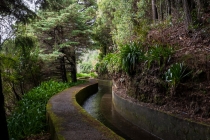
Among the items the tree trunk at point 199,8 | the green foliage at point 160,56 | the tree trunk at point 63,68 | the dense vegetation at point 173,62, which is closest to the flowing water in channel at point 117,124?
the dense vegetation at point 173,62

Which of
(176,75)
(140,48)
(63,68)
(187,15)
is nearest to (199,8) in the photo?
(187,15)

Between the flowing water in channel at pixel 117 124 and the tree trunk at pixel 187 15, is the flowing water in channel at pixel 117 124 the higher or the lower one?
the lower one

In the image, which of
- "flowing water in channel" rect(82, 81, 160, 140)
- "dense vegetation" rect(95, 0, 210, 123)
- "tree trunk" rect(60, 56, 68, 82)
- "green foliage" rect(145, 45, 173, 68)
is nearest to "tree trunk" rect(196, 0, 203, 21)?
"dense vegetation" rect(95, 0, 210, 123)

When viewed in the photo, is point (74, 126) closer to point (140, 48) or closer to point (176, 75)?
point (176, 75)

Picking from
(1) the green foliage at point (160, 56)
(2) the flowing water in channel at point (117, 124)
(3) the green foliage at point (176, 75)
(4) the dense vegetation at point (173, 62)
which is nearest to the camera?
(4) the dense vegetation at point (173, 62)

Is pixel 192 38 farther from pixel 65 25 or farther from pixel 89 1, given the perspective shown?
pixel 89 1

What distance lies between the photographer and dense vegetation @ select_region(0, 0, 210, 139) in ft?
17.4

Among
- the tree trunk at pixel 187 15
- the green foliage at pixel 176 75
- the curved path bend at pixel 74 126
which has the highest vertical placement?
the tree trunk at pixel 187 15

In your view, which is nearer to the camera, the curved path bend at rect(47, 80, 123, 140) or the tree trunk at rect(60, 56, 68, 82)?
the curved path bend at rect(47, 80, 123, 140)

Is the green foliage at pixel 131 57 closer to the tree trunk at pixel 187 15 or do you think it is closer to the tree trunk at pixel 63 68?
the tree trunk at pixel 187 15

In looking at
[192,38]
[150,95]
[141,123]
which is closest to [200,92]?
[150,95]

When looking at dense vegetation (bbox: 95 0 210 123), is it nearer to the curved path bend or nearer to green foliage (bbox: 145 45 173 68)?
green foliage (bbox: 145 45 173 68)

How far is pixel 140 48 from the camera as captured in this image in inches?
319

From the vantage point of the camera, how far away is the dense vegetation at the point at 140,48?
17.4 ft
